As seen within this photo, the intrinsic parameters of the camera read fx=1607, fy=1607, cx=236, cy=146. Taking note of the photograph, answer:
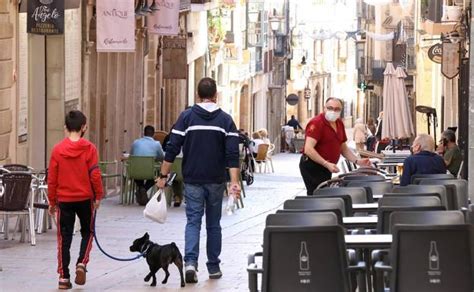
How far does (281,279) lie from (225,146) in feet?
14.8

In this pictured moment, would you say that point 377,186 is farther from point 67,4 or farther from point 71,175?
point 67,4

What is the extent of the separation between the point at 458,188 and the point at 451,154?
9.72 meters

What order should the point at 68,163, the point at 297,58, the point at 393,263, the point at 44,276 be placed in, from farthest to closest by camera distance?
the point at 297,58, the point at 44,276, the point at 68,163, the point at 393,263

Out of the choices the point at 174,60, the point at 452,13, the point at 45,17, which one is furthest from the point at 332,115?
the point at 174,60

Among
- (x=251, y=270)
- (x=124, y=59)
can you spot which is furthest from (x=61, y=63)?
(x=251, y=270)

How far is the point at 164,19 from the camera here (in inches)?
1362

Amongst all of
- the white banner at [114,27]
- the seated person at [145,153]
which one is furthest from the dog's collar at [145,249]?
the white banner at [114,27]

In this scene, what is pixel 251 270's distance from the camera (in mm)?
10109

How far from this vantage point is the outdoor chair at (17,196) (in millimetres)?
17766

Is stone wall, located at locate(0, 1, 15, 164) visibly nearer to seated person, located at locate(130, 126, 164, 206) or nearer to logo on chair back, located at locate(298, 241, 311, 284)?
seated person, located at locate(130, 126, 164, 206)

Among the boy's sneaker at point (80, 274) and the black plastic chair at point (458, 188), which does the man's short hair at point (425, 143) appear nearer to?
the black plastic chair at point (458, 188)

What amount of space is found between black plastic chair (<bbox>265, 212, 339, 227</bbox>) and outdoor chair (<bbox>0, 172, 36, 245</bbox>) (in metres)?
7.75

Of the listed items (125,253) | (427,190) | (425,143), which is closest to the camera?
(427,190)

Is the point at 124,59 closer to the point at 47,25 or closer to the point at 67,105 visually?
the point at 67,105
